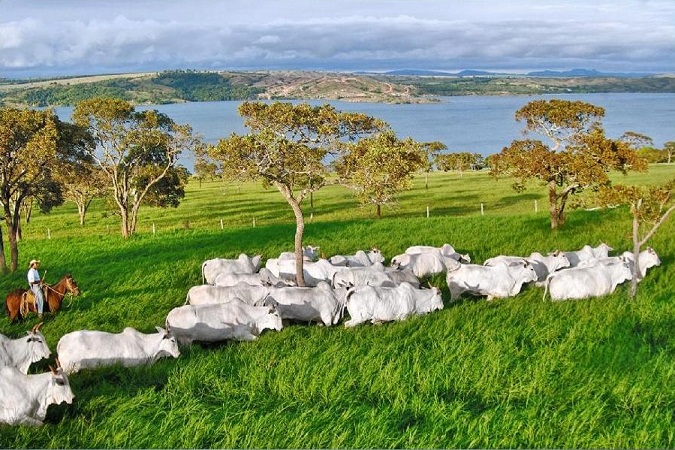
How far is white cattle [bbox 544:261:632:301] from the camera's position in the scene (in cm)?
1645

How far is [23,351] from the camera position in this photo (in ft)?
40.9

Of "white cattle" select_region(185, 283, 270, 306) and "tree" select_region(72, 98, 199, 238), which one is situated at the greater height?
"tree" select_region(72, 98, 199, 238)

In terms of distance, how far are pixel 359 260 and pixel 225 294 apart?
622cm

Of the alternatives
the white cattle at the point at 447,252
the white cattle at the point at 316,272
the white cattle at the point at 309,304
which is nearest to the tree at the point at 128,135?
the white cattle at the point at 316,272

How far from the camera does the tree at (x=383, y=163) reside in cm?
1639

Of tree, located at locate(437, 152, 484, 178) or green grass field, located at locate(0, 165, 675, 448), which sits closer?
green grass field, located at locate(0, 165, 675, 448)

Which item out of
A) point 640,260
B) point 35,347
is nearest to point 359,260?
point 640,260

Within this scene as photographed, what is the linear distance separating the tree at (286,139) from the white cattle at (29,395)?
8.36 metres

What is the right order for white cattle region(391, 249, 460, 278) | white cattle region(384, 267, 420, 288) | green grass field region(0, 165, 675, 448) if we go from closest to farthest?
green grass field region(0, 165, 675, 448) → white cattle region(384, 267, 420, 288) → white cattle region(391, 249, 460, 278)

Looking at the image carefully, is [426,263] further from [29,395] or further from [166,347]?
[29,395]

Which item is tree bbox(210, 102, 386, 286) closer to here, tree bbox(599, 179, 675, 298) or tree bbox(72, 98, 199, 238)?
tree bbox(599, 179, 675, 298)

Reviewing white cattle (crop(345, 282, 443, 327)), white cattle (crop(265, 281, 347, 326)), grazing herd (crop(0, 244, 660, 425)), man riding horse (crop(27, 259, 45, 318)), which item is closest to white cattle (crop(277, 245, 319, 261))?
grazing herd (crop(0, 244, 660, 425))

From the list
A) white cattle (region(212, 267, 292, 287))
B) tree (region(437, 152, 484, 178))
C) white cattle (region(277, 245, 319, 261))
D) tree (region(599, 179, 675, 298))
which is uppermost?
tree (region(599, 179, 675, 298))

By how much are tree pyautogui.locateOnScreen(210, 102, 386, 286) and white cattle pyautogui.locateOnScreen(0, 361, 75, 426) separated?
27.4 feet
